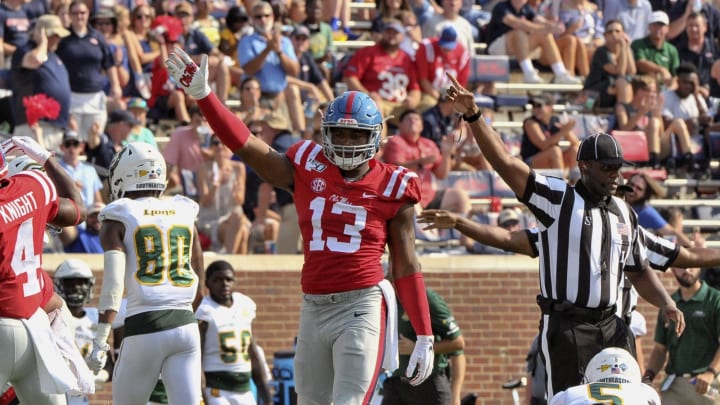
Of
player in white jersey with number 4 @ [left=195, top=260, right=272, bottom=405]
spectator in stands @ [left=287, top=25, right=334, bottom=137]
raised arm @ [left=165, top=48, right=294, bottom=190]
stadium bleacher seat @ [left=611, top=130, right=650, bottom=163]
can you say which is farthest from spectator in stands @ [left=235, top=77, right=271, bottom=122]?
raised arm @ [left=165, top=48, right=294, bottom=190]

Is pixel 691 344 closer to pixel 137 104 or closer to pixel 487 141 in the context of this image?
pixel 487 141

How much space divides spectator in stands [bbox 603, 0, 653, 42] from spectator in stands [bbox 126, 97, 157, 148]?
628 cm

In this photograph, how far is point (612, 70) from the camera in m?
17.4

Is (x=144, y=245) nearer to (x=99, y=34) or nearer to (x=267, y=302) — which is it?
(x=267, y=302)

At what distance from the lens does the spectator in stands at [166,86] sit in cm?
1545

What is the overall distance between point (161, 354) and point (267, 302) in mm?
5575

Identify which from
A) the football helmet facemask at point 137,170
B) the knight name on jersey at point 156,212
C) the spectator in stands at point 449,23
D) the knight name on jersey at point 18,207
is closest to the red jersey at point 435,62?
the spectator in stands at point 449,23

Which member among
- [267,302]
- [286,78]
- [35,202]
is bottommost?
[267,302]

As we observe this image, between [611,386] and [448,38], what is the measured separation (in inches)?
381

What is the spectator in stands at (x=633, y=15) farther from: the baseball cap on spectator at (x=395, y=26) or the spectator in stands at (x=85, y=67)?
the spectator in stands at (x=85, y=67)

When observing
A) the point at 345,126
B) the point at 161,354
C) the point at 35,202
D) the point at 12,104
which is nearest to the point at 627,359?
the point at 345,126

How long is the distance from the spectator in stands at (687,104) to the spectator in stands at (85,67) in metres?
6.12

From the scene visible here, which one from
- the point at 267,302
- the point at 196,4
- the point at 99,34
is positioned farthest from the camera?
the point at 196,4

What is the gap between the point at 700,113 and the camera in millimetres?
17391
